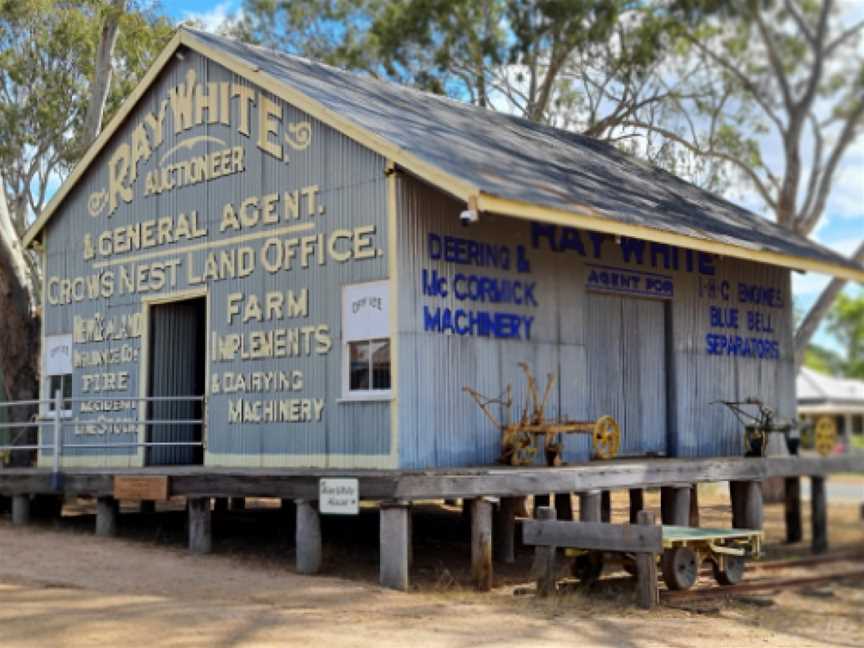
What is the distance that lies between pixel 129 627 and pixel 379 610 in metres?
2.65

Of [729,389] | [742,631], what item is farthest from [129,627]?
[729,389]

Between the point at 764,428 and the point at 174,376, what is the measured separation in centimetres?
939

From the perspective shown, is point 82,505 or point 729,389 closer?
point 729,389

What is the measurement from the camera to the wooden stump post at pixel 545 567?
1380 cm

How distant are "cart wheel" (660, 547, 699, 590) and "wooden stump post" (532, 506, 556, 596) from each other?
52.8 inches

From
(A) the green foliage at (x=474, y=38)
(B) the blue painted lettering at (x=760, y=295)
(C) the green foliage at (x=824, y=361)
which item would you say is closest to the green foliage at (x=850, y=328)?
(C) the green foliage at (x=824, y=361)

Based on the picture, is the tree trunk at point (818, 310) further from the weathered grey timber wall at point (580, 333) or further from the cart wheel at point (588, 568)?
the cart wheel at point (588, 568)

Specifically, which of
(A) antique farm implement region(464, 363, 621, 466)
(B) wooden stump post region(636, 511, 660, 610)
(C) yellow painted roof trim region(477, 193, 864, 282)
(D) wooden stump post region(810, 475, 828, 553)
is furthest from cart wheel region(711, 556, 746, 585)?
(D) wooden stump post region(810, 475, 828, 553)

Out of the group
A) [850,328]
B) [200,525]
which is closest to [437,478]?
[200,525]

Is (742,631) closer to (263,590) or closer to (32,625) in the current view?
(263,590)

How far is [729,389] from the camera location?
1975cm

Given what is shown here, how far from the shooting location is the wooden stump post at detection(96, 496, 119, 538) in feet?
56.5

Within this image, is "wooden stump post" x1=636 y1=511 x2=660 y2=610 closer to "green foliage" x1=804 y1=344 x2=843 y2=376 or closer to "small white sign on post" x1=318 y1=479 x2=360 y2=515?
"small white sign on post" x1=318 y1=479 x2=360 y2=515

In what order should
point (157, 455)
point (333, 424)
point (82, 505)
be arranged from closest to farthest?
point (333, 424), point (157, 455), point (82, 505)
